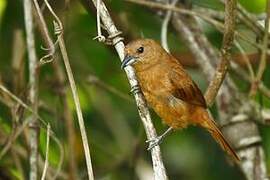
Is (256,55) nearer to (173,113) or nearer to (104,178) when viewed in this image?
(173,113)

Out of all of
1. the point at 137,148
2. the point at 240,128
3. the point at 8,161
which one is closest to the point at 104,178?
the point at 137,148

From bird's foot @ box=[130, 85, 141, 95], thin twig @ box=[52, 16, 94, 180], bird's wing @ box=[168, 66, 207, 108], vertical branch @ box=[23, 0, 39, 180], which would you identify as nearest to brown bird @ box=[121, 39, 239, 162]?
bird's wing @ box=[168, 66, 207, 108]

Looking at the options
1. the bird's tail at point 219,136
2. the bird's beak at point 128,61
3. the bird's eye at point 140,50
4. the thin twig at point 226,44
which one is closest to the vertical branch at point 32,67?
the bird's beak at point 128,61

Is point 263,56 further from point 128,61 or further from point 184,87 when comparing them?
point 128,61

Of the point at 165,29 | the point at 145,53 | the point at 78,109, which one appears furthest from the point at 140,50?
the point at 78,109

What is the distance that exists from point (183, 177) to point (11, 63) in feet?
5.21

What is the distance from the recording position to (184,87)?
452 cm

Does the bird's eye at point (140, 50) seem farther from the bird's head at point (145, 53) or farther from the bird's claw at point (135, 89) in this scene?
the bird's claw at point (135, 89)

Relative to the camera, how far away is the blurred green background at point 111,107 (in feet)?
17.2

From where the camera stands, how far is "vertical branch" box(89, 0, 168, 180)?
3238 mm

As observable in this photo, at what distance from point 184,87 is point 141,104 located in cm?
71

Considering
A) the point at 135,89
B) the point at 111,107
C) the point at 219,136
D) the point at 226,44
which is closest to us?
the point at 226,44

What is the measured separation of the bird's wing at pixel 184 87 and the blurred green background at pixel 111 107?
732 mm

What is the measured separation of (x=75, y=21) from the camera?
5.48 metres
